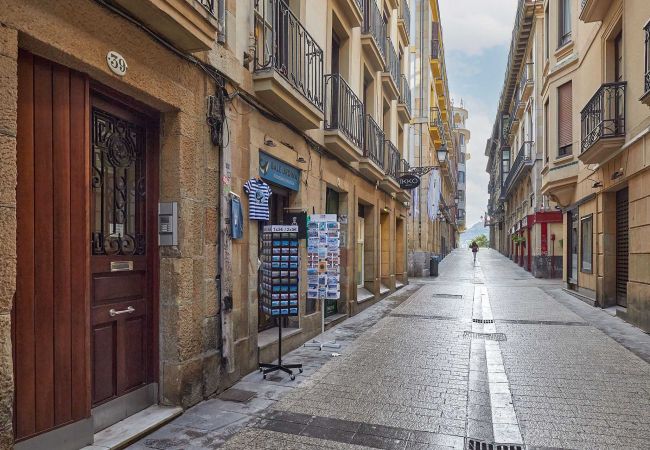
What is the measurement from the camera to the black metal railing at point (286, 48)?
6.29 m

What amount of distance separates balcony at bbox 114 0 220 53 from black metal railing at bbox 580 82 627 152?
876 centimetres

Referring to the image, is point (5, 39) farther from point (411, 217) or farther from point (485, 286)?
point (411, 217)

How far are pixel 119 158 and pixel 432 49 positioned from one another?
2714cm

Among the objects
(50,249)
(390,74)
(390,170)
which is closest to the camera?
(50,249)

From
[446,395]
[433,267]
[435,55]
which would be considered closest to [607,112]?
[446,395]

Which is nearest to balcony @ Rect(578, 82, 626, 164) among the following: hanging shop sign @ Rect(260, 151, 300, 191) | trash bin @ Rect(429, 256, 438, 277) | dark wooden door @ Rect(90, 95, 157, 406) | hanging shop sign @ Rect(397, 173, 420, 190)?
hanging shop sign @ Rect(397, 173, 420, 190)

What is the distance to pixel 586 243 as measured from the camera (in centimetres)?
1348

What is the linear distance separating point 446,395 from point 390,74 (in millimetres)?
10937

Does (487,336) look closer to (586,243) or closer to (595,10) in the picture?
(586,243)

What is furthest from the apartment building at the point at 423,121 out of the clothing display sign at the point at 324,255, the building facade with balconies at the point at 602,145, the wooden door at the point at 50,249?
the wooden door at the point at 50,249

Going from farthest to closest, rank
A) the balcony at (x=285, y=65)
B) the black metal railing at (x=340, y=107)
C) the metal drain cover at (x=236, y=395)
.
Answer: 1. the black metal railing at (x=340, y=107)
2. the balcony at (x=285, y=65)
3. the metal drain cover at (x=236, y=395)

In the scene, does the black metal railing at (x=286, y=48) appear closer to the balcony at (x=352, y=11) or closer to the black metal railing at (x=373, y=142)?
the balcony at (x=352, y=11)

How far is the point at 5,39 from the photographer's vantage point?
112 inches

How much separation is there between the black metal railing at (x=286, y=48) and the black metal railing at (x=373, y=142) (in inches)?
131
